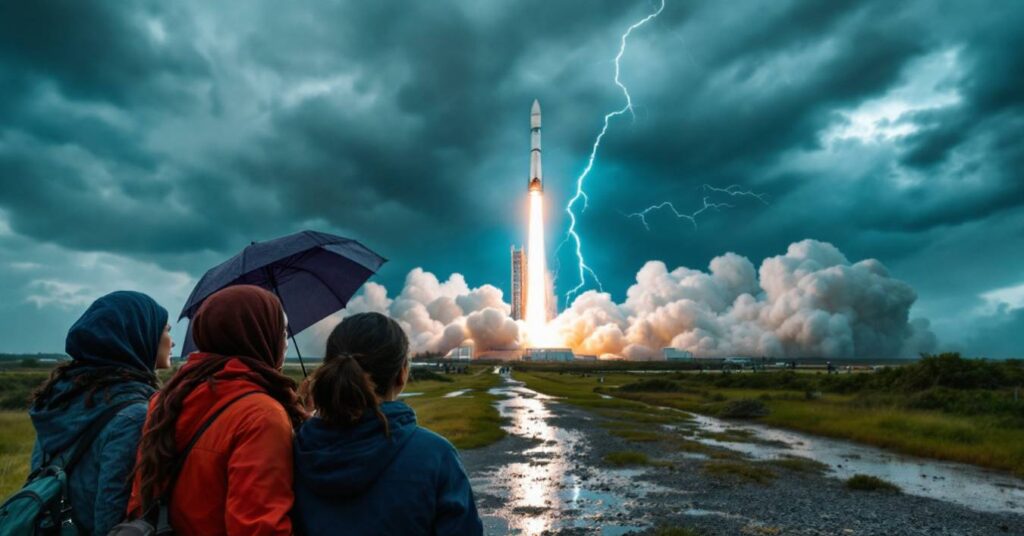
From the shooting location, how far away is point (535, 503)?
54.5 feet

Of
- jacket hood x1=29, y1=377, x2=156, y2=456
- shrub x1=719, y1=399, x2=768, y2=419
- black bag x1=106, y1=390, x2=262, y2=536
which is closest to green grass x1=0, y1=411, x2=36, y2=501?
jacket hood x1=29, y1=377, x2=156, y2=456

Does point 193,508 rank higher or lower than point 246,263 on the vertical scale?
lower

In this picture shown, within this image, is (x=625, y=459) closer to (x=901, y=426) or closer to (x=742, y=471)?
(x=742, y=471)

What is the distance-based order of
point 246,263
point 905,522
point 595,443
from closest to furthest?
1. point 246,263
2. point 905,522
3. point 595,443

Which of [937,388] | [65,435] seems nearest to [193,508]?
[65,435]

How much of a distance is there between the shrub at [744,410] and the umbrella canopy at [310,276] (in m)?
37.5

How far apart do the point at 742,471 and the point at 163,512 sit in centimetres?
2065

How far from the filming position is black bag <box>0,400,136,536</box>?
3717mm

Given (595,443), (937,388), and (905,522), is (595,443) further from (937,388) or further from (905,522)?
(937,388)

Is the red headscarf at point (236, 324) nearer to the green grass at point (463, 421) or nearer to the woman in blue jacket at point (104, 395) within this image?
the woman in blue jacket at point (104, 395)

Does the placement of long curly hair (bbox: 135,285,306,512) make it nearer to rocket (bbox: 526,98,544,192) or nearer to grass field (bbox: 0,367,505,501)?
grass field (bbox: 0,367,505,501)

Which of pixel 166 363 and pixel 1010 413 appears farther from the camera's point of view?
pixel 1010 413

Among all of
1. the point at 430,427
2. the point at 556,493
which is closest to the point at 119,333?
the point at 556,493

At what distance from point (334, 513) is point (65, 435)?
1921mm
